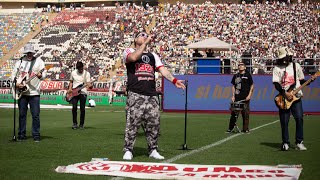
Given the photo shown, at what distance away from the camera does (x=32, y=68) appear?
578 inches

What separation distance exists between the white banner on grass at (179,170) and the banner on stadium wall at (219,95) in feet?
70.9

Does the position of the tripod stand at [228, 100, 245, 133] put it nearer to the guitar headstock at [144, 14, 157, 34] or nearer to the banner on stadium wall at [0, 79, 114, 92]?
the banner on stadium wall at [0, 79, 114, 92]

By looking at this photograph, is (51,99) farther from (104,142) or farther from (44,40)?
(104,142)

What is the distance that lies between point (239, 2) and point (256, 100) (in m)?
40.1

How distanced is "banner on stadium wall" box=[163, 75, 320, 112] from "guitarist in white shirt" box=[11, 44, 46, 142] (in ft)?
56.3

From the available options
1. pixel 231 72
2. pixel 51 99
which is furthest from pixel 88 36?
pixel 231 72

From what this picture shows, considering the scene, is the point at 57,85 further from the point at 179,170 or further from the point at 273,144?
the point at 179,170

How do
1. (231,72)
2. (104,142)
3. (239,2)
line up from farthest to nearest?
(239,2) < (231,72) < (104,142)

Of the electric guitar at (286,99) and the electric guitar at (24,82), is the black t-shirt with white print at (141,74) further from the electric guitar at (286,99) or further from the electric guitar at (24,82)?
the electric guitar at (24,82)

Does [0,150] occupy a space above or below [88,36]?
below

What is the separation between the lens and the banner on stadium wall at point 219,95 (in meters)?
31.4

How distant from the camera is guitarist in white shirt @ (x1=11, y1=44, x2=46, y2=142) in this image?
14.5 m

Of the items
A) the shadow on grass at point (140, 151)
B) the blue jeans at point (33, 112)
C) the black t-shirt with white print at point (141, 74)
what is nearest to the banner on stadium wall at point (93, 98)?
the blue jeans at point (33, 112)

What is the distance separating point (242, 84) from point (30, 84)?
690cm
